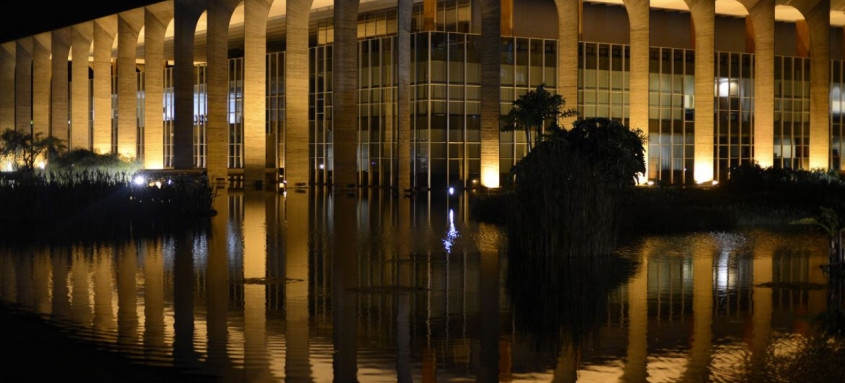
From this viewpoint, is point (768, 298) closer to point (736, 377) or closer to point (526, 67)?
point (736, 377)

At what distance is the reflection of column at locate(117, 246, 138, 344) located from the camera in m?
9.25

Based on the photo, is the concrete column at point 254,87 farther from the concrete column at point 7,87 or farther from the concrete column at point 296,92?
the concrete column at point 7,87

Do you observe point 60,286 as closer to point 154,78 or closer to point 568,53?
point 568,53

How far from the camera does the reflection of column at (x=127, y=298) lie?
9.25 m

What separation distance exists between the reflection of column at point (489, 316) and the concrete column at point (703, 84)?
88.2ft

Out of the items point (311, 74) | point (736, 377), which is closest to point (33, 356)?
point (736, 377)

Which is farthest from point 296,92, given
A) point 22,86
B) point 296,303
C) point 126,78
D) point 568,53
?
point 22,86

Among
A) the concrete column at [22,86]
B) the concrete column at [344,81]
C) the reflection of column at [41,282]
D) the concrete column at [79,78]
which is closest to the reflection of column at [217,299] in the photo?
the reflection of column at [41,282]

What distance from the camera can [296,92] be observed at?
141ft

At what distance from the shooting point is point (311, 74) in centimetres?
5575

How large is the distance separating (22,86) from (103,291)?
Result: 6405 centimetres

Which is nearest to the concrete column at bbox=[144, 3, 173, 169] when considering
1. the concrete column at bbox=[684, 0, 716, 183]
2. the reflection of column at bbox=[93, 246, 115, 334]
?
the concrete column at bbox=[684, 0, 716, 183]

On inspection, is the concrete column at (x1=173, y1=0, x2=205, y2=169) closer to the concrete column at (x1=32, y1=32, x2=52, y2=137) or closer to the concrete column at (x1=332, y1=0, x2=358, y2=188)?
the concrete column at (x1=332, y1=0, x2=358, y2=188)

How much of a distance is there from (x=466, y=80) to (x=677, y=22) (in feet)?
43.7
